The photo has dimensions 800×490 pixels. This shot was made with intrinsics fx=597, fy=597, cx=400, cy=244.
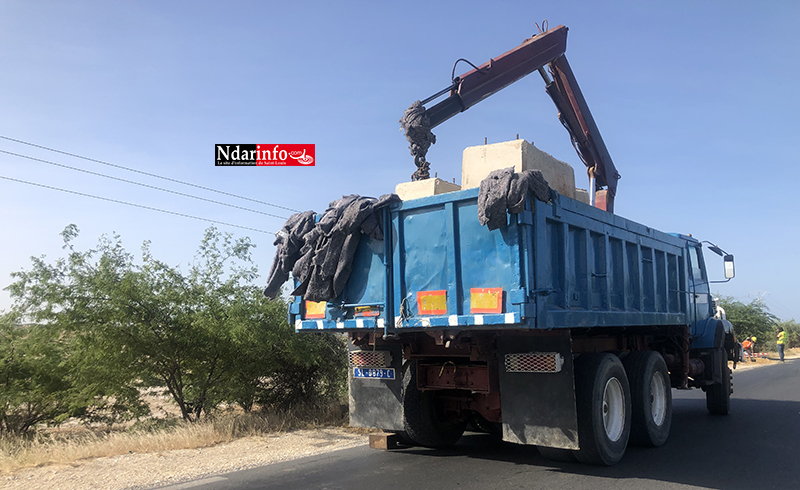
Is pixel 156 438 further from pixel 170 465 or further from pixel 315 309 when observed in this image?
pixel 315 309

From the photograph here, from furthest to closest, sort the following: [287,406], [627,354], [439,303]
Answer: [287,406], [627,354], [439,303]

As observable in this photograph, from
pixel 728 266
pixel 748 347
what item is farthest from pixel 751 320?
pixel 728 266

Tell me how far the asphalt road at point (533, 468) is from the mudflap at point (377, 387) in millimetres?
444

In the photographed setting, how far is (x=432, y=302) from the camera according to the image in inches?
238

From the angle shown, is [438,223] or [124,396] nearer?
[438,223]

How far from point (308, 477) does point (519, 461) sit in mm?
2341

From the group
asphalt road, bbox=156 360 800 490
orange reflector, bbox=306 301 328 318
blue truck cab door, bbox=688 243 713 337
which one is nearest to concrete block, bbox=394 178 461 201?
orange reflector, bbox=306 301 328 318

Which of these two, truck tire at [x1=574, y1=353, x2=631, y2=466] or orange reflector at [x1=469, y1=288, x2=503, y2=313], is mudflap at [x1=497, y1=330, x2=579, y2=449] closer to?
truck tire at [x1=574, y1=353, x2=631, y2=466]

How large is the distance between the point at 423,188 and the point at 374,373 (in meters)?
2.31

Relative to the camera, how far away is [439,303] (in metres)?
6.00

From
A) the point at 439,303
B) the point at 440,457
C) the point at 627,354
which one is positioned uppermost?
the point at 439,303

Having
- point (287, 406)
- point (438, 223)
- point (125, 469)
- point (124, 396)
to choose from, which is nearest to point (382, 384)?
point (438, 223)

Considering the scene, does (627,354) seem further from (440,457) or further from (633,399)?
(440,457)

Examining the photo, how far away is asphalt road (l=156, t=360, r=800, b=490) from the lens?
5750 millimetres
